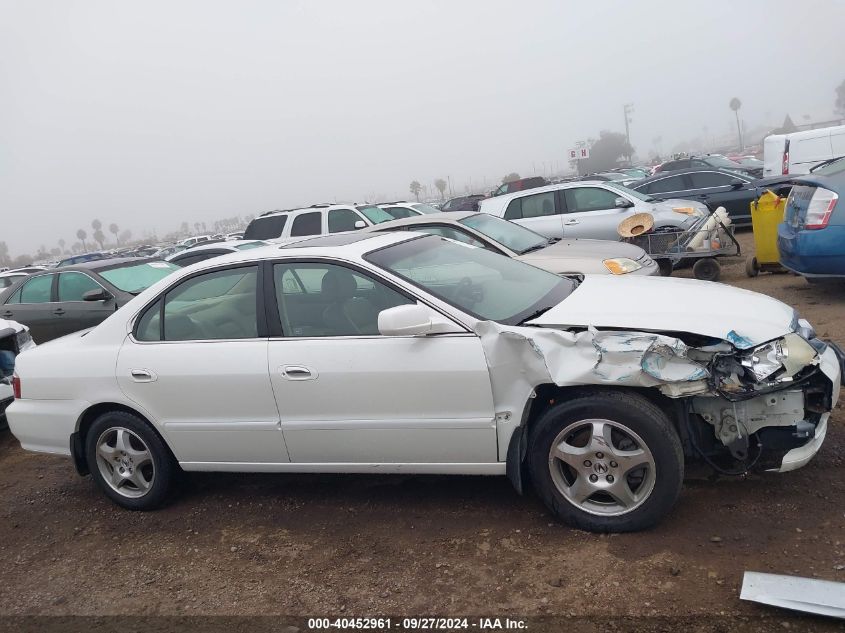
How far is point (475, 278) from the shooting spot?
412 cm

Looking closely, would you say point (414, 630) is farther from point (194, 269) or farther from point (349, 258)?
point (194, 269)

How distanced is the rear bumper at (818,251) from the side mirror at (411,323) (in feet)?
16.2

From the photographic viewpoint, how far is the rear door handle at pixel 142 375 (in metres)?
4.12

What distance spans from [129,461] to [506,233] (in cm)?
529

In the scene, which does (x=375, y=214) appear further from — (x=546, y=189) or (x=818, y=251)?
(x=818, y=251)

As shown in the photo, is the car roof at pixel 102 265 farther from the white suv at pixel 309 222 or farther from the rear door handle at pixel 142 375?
the rear door handle at pixel 142 375

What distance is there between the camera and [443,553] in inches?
136

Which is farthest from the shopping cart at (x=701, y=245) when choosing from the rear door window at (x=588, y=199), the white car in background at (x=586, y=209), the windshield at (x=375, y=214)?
the windshield at (x=375, y=214)

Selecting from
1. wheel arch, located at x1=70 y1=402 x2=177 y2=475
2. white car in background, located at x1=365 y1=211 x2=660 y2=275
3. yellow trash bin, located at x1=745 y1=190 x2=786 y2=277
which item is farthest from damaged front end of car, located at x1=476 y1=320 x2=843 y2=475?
yellow trash bin, located at x1=745 y1=190 x2=786 y2=277

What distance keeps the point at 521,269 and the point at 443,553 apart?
1.92 metres

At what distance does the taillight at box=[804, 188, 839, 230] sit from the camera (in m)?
6.66

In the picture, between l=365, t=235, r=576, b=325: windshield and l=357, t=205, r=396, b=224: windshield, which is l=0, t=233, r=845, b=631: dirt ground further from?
l=357, t=205, r=396, b=224: windshield

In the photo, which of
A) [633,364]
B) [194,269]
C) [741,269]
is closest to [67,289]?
[194,269]

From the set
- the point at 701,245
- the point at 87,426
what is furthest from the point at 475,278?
the point at 701,245
